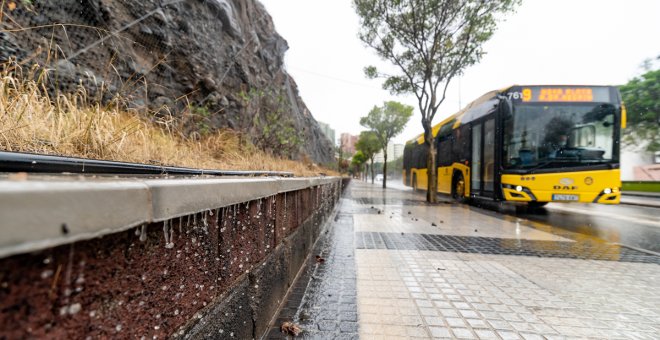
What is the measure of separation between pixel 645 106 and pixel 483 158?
17.3 meters

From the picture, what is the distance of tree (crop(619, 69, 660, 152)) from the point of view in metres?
18.8

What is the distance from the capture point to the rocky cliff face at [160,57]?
12.1ft

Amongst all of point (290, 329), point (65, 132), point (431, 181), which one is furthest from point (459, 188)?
point (65, 132)

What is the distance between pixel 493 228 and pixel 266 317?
5.71m

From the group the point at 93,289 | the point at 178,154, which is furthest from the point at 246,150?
the point at 93,289

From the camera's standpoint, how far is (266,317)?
2.21 meters

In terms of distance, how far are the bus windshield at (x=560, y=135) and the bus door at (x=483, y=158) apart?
859mm

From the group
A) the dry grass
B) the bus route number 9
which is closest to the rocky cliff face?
the dry grass

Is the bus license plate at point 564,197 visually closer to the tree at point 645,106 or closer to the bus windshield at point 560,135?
the bus windshield at point 560,135

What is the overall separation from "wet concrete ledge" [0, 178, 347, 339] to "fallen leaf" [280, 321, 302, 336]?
1.37 feet

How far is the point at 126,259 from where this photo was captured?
0.85 m

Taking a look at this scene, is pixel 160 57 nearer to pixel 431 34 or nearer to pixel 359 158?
pixel 431 34

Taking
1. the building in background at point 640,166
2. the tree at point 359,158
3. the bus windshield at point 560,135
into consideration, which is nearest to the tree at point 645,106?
the building in background at point 640,166

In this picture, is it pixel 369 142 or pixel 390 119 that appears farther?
pixel 369 142
